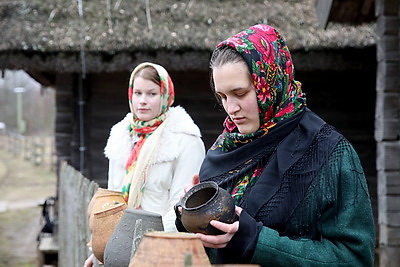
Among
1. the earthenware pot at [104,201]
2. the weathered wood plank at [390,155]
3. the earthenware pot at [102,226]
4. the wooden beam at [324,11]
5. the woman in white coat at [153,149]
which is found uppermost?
the wooden beam at [324,11]

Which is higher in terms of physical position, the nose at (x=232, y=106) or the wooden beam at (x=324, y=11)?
the wooden beam at (x=324, y=11)

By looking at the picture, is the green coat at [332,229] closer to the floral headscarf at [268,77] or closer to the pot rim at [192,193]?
the pot rim at [192,193]

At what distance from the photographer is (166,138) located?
2.91m

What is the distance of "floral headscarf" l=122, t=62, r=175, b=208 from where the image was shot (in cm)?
282

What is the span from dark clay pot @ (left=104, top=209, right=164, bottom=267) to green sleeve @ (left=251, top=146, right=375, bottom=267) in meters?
0.53

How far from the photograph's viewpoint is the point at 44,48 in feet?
21.7

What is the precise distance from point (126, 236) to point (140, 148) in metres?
0.91

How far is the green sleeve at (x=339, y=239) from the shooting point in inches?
62.1

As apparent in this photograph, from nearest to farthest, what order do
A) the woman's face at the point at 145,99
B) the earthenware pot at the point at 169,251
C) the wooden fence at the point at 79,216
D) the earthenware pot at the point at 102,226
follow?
the earthenware pot at the point at 169,251, the earthenware pot at the point at 102,226, the woman's face at the point at 145,99, the wooden fence at the point at 79,216

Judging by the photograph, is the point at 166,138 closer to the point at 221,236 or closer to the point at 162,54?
the point at 221,236

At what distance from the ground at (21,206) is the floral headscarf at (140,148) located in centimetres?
538

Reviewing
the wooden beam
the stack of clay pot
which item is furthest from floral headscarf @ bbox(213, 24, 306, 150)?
the wooden beam

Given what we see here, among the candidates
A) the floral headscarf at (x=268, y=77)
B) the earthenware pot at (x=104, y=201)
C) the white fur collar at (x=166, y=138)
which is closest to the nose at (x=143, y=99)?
the white fur collar at (x=166, y=138)

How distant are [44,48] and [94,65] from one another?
22.6 inches
